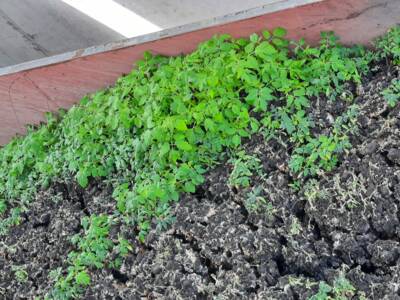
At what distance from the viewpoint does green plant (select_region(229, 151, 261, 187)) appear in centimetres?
193

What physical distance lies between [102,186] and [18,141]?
736 mm

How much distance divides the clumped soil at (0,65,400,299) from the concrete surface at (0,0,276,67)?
104 centimetres

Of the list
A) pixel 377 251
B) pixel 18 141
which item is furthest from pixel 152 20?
pixel 377 251

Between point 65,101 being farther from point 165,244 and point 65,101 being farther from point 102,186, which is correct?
point 165,244

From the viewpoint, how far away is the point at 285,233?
1.78 meters

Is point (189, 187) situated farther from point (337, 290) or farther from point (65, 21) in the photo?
point (65, 21)

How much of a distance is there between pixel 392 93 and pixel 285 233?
57cm

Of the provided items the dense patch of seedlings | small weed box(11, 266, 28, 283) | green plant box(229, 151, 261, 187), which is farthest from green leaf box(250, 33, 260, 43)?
small weed box(11, 266, 28, 283)

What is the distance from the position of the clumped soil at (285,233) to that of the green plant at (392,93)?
3cm

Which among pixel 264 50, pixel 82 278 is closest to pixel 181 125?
pixel 264 50

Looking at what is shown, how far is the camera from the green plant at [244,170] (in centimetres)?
193

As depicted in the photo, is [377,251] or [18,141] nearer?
[377,251]

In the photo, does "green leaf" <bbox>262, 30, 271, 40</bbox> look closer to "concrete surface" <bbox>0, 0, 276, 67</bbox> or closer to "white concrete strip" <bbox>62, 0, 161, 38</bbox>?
"concrete surface" <bbox>0, 0, 276, 67</bbox>

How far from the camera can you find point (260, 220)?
1.84 meters
